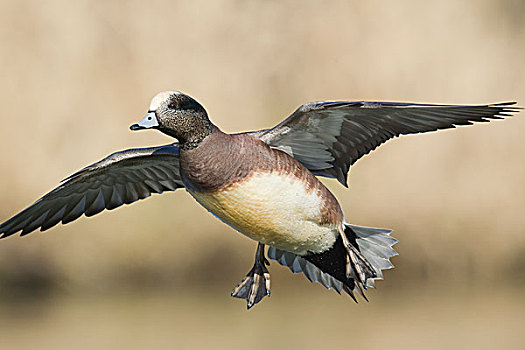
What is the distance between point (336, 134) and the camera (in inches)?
86.0

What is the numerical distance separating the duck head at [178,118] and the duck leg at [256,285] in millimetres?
609

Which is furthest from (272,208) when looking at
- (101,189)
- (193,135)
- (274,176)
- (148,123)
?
(101,189)

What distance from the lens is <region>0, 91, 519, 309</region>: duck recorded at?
1.88m

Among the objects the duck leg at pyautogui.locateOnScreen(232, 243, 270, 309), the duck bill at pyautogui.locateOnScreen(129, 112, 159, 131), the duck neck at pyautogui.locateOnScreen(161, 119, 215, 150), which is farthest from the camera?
the duck leg at pyautogui.locateOnScreen(232, 243, 270, 309)

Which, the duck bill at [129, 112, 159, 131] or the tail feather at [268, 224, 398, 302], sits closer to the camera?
the duck bill at [129, 112, 159, 131]

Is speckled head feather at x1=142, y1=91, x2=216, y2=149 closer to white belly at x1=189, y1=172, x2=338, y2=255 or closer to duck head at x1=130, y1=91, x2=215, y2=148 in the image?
duck head at x1=130, y1=91, x2=215, y2=148

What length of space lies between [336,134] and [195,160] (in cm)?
51

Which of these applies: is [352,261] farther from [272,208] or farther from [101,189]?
[101,189]

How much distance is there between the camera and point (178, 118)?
72.1 inches

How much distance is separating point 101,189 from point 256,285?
0.59 m

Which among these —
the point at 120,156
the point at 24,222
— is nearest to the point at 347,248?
the point at 120,156

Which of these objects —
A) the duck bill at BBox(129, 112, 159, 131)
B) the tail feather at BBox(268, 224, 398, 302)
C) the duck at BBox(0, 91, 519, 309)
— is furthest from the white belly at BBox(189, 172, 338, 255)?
the duck bill at BBox(129, 112, 159, 131)

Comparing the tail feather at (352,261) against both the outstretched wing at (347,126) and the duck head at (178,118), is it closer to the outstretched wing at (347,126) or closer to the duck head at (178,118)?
the outstretched wing at (347,126)

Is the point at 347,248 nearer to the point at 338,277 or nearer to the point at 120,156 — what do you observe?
the point at 338,277
